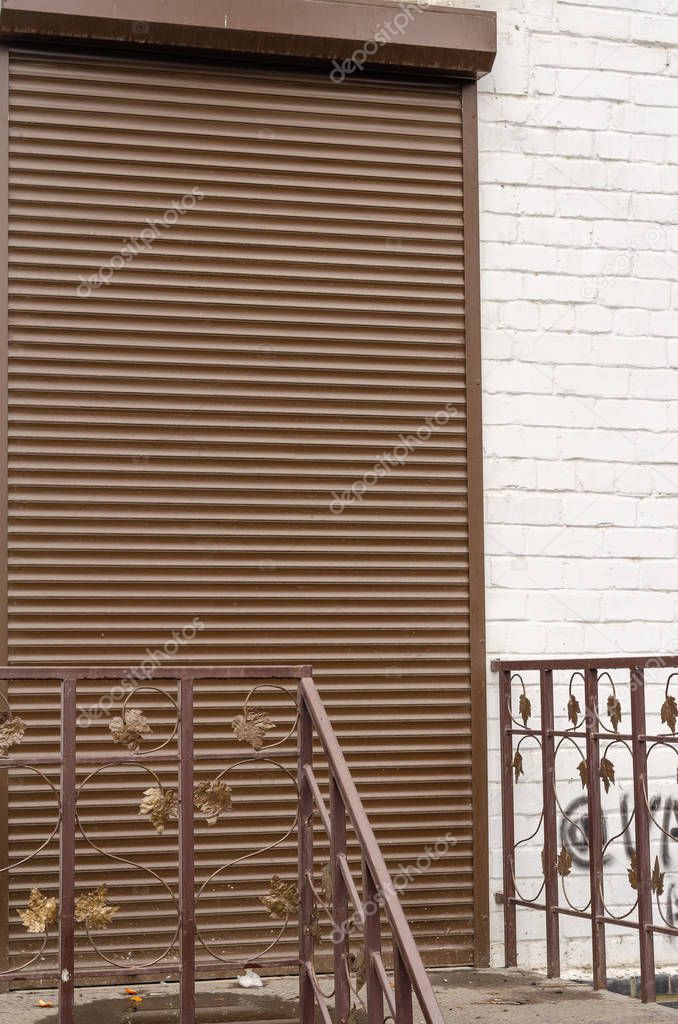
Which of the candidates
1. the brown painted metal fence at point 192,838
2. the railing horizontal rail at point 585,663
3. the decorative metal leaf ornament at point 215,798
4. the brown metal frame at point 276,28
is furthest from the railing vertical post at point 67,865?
the brown metal frame at point 276,28

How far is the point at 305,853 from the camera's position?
389 cm

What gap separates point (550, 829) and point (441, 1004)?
0.76 meters

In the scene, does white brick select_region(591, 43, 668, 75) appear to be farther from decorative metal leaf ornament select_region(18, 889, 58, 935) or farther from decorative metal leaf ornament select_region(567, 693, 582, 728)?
decorative metal leaf ornament select_region(18, 889, 58, 935)

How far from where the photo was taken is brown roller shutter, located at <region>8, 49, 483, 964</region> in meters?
4.91

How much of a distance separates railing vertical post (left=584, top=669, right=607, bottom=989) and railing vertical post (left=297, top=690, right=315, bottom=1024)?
116cm

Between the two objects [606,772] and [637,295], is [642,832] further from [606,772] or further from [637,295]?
[637,295]

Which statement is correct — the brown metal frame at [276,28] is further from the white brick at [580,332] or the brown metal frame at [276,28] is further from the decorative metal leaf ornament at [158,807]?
the decorative metal leaf ornament at [158,807]

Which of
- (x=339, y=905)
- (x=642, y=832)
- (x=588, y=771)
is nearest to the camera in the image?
(x=339, y=905)

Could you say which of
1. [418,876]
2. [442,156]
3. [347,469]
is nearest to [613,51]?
[442,156]

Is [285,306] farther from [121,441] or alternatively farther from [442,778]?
→ [442,778]

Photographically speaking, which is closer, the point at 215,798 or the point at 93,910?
the point at 93,910

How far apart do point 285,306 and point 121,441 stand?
0.85 meters

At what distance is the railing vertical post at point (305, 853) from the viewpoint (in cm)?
385

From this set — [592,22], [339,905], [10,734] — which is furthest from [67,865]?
[592,22]
